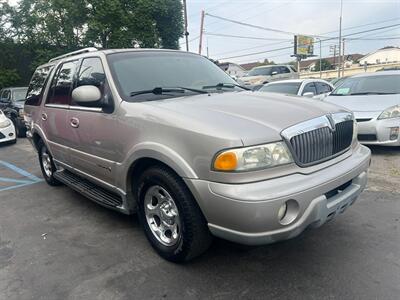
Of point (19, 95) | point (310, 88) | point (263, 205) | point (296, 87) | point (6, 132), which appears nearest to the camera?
point (263, 205)

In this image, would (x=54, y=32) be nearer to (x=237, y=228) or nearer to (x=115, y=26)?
(x=115, y=26)

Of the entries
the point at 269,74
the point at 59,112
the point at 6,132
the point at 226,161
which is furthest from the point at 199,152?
the point at 269,74

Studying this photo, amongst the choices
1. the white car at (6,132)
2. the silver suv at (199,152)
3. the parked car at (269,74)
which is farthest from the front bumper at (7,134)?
the parked car at (269,74)

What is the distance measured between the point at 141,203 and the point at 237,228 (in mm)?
1127

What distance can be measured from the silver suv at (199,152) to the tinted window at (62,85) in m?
0.07

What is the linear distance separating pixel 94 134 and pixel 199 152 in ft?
4.94

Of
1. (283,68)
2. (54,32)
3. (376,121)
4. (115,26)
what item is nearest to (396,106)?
(376,121)

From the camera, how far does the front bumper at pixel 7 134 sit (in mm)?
9992

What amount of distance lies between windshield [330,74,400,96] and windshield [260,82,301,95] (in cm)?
139

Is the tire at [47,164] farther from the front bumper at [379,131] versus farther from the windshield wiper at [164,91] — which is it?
the front bumper at [379,131]

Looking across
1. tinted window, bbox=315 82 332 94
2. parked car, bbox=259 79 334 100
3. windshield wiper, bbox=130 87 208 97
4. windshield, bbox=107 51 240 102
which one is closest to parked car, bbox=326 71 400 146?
parked car, bbox=259 79 334 100

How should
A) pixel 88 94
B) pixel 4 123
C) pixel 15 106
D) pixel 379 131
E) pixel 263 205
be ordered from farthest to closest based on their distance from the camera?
1. pixel 15 106
2. pixel 4 123
3. pixel 379 131
4. pixel 88 94
5. pixel 263 205

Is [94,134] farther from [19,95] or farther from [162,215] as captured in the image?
[19,95]

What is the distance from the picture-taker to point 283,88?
31.0 ft
